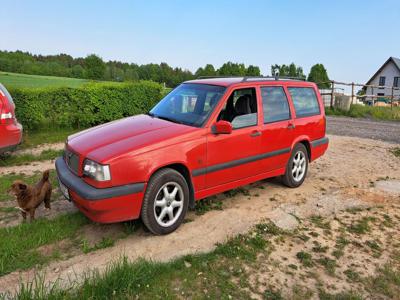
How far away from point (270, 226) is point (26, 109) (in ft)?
27.2

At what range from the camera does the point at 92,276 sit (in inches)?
116

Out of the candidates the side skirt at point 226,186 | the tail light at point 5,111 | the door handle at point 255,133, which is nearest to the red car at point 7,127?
the tail light at point 5,111

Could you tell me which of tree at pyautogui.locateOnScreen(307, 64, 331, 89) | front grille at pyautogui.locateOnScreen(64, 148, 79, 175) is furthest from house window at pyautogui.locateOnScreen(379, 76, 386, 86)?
front grille at pyautogui.locateOnScreen(64, 148, 79, 175)

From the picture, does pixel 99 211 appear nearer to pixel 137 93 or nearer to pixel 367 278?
pixel 367 278

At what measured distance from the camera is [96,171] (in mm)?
3459

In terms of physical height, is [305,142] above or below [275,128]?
below

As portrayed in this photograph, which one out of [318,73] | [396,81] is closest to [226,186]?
[396,81]

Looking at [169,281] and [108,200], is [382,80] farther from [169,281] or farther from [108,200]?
[169,281]

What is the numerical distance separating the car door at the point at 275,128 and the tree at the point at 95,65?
66.2 meters

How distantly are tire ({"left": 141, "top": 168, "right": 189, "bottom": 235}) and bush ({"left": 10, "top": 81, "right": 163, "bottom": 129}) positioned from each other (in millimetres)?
7549

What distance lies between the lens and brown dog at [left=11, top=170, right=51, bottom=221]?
3855mm

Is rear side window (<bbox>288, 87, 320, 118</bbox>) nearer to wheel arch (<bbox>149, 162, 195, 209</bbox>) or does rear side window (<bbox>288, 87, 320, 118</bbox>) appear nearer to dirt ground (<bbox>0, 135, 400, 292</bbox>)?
dirt ground (<bbox>0, 135, 400, 292</bbox>)

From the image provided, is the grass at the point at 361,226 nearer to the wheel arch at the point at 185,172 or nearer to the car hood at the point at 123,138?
the wheel arch at the point at 185,172

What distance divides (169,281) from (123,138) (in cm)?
169
